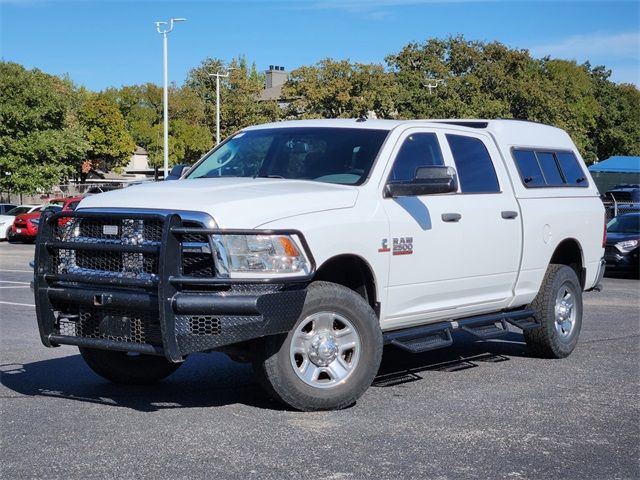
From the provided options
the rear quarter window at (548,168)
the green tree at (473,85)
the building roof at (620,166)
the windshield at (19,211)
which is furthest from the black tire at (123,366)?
the green tree at (473,85)

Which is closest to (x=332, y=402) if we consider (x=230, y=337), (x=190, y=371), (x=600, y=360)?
(x=230, y=337)

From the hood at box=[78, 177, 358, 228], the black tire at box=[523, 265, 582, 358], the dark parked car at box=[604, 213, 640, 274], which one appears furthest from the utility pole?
the hood at box=[78, 177, 358, 228]

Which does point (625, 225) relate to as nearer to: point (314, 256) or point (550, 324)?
point (550, 324)

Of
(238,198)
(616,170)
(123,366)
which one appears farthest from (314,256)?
(616,170)

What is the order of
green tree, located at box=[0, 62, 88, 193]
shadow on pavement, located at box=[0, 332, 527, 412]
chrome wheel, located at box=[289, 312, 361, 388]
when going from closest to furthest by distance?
chrome wheel, located at box=[289, 312, 361, 388], shadow on pavement, located at box=[0, 332, 527, 412], green tree, located at box=[0, 62, 88, 193]

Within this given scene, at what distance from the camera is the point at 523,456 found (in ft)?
18.6

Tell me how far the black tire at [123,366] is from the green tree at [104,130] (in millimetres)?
83842

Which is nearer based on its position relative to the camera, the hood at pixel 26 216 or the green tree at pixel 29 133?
the hood at pixel 26 216

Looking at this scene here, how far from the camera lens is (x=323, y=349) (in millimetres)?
6672

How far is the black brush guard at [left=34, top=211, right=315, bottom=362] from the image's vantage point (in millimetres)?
6121

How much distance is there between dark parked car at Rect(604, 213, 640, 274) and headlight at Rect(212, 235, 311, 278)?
53.1 ft

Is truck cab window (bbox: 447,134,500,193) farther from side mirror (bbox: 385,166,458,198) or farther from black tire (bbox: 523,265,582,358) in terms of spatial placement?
black tire (bbox: 523,265,582,358)

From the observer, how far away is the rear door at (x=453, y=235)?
24.3ft

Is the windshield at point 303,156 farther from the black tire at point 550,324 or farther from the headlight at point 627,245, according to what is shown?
the headlight at point 627,245
